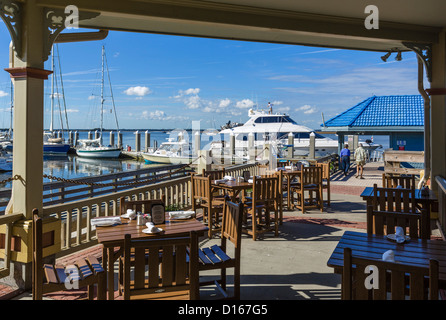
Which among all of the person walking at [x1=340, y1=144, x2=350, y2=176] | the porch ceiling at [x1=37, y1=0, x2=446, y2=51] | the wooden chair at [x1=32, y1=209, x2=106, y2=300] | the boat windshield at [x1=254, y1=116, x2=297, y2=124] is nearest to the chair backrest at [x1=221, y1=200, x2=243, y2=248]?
the wooden chair at [x1=32, y1=209, x2=106, y2=300]

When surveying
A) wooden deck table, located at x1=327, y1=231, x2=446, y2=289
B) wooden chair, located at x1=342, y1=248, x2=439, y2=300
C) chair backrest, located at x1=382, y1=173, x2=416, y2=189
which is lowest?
wooden deck table, located at x1=327, y1=231, x2=446, y2=289

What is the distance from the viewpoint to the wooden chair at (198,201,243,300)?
3.44 meters

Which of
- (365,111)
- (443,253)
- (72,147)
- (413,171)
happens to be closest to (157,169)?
(443,253)

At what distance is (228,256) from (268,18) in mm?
3607

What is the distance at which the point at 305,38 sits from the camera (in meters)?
6.62

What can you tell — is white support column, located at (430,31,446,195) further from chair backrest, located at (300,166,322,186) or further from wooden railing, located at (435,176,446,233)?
chair backrest, located at (300,166,322,186)

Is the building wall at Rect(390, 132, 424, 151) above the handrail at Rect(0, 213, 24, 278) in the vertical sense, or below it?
above

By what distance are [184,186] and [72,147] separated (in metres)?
47.1

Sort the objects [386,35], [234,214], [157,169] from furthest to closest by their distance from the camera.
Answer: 1. [157,169]
2. [386,35]
3. [234,214]

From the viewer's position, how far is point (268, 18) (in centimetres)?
538

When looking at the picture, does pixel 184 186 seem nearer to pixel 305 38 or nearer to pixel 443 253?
pixel 305 38

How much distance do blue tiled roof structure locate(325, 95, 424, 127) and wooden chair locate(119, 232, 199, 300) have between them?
13936 mm

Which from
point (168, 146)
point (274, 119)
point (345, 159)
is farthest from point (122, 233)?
point (168, 146)

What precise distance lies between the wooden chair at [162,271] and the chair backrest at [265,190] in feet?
11.2
